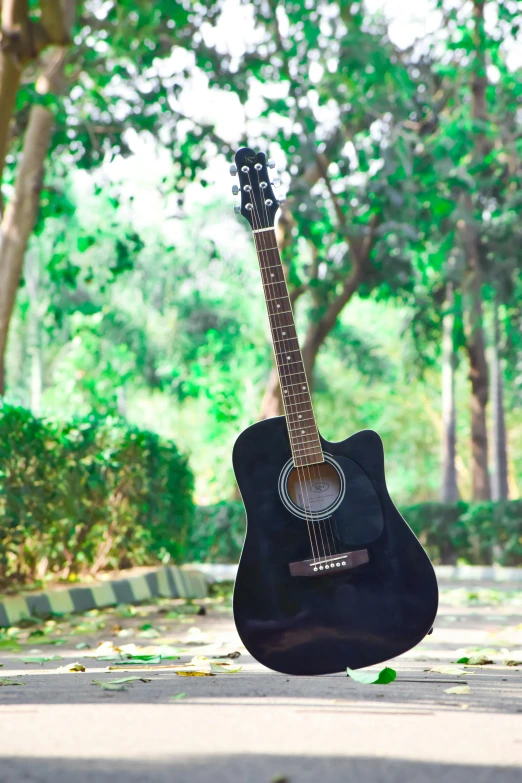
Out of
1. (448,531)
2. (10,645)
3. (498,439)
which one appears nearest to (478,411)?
(498,439)

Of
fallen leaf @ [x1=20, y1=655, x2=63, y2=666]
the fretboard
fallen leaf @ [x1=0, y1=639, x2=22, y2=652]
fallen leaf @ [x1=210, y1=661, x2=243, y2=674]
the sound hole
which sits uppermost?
the fretboard

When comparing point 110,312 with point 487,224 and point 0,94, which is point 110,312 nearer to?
point 487,224

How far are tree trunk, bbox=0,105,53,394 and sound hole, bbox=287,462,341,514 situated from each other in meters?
7.32

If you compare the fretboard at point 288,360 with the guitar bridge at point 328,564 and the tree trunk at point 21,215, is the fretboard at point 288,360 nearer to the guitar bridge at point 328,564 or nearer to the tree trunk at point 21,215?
the guitar bridge at point 328,564

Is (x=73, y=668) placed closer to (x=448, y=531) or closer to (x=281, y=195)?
(x=281, y=195)

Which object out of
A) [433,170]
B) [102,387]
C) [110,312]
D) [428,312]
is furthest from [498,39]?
[102,387]

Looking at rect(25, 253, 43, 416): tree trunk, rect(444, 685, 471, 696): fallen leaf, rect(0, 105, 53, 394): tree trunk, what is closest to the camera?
rect(444, 685, 471, 696): fallen leaf

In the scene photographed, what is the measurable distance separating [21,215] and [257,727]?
9.98 meters

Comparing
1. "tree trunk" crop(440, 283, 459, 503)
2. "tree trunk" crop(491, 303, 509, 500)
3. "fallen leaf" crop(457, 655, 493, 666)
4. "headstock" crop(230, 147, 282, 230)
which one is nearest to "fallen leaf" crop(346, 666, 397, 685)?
"fallen leaf" crop(457, 655, 493, 666)

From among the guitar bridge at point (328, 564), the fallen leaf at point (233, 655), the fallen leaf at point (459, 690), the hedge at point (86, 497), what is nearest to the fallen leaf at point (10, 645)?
the hedge at point (86, 497)

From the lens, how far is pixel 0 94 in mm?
9844

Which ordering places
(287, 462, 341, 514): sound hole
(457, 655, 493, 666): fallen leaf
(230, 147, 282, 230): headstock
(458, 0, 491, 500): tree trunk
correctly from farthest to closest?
(458, 0, 491, 500): tree trunk → (457, 655, 493, 666): fallen leaf → (230, 147, 282, 230): headstock → (287, 462, 341, 514): sound hole

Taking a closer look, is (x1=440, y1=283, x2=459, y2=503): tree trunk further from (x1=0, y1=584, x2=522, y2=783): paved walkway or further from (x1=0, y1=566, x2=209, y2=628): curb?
(x1=0, y1=584, x2=522, y2=783): paved walkway

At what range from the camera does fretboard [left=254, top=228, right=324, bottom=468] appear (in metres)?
5.12
